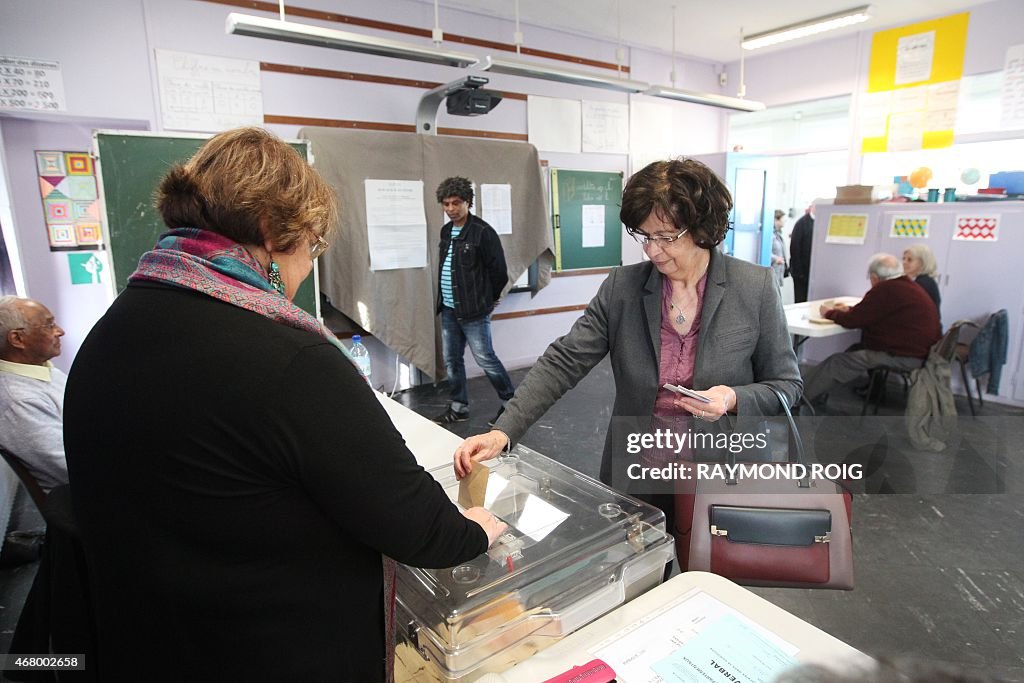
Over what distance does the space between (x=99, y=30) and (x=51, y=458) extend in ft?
8.54

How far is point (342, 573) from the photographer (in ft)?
2.56

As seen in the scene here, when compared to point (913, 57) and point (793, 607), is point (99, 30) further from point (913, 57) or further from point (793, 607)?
point (913, 57)

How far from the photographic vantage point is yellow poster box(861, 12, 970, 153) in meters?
4.71

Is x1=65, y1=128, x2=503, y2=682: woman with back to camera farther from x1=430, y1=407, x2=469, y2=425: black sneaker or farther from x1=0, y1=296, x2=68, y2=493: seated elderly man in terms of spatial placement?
x1=430, y1=407, x2=469, y2=425: black sneaker

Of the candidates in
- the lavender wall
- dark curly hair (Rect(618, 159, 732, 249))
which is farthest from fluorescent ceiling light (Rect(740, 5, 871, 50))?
dark curly hair (Rect(618, 159, 732, 249))

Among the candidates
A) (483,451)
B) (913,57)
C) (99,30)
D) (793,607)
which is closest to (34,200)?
(99,30)

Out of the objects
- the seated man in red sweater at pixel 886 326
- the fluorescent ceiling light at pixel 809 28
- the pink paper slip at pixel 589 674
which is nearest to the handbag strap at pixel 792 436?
the pink paper slip at pixel 589 674

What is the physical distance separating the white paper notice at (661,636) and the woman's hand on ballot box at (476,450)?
410mm

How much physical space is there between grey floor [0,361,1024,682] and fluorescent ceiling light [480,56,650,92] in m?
2.14

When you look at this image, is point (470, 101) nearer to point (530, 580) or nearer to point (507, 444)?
point (507, 444)

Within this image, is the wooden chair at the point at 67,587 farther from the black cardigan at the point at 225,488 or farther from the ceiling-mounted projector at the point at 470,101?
the ceiling-mounted projector at the point at 470,101

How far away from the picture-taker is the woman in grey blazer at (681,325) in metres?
1.36

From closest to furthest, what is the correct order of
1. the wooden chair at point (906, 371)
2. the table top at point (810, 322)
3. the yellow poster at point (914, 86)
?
1. the wooden chair at point (906, 371)
2. the table top at point (810, 322)
3. the yellow poster at point (914, 86)

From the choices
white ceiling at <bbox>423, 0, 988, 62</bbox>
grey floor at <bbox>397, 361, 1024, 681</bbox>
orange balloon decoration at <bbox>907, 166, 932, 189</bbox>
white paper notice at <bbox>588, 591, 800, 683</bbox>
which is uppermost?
white ceiling at <bbox>423, 0, 988, 62</bbox>
